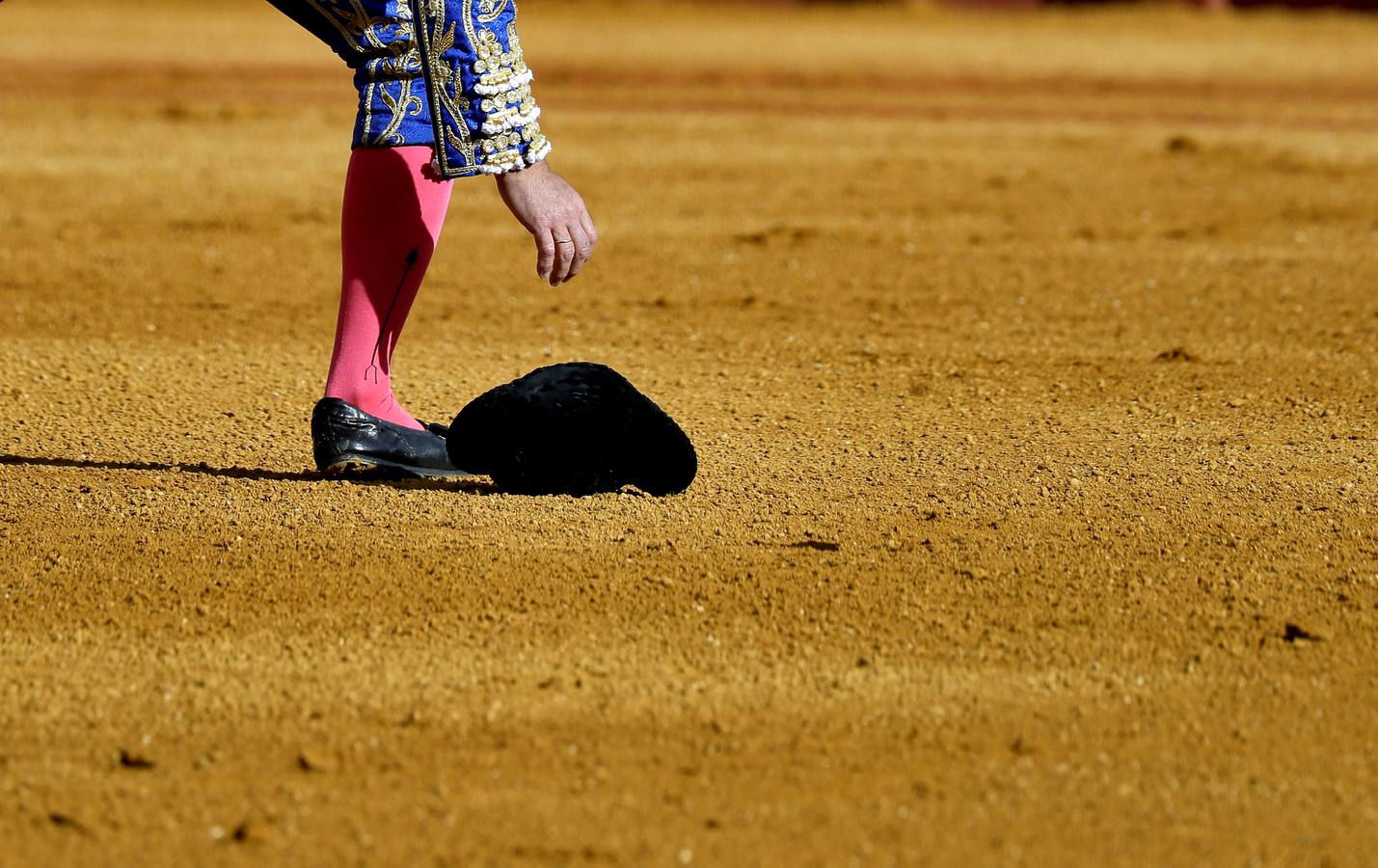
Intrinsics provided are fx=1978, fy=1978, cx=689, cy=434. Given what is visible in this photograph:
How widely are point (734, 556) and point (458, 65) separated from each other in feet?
3.29

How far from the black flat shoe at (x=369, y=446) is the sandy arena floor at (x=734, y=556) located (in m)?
0.07

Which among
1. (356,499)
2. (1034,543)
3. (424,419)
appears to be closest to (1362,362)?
(1034,543)

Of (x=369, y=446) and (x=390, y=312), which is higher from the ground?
(x=390, y=312)

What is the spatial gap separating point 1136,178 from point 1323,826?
795 cm

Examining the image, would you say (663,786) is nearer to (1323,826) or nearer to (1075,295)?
(1323,826)

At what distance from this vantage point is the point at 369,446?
3.96 m

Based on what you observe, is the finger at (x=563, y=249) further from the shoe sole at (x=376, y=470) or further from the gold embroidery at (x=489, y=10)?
the shoe sole at (x=376, y=470)

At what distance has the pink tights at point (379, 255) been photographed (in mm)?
3830

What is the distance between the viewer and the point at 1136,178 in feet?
33.1

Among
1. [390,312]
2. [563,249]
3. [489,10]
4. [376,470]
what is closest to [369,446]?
[376,470]

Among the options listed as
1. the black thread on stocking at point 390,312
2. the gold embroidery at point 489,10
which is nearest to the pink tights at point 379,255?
the black thread on stocking at point 390,312

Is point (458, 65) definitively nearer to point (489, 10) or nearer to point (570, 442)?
point (489, 10)

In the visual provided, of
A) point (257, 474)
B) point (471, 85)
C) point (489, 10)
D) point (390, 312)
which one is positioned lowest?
point (257, 474)

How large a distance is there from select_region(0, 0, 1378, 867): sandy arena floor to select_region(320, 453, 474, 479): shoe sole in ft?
0.17
